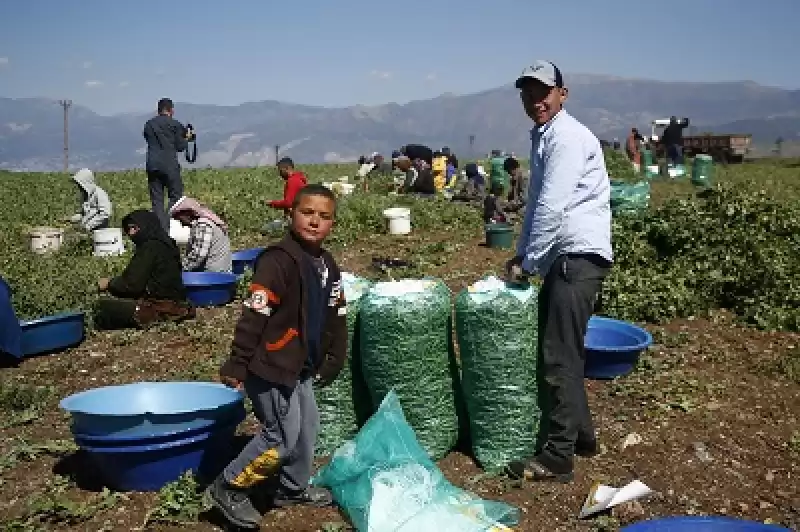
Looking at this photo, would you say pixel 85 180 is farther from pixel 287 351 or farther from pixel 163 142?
pixel 287 351

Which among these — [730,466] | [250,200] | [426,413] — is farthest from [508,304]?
[250,200]

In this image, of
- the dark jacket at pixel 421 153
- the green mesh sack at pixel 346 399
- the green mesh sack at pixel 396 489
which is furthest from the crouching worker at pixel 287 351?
the dark jacket at pixel 421 153

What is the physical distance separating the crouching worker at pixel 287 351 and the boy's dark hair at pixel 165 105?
7655mm

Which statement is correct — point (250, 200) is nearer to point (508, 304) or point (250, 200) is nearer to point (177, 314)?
point (177, 314)

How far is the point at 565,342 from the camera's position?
3.78m

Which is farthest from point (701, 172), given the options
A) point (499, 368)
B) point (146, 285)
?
point (499, 368)

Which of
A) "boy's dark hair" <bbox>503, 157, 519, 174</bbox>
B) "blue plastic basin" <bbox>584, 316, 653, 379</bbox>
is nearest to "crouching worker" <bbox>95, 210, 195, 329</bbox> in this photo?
"blue plastic basin" <bbox>584, 316, 653, 379</bbox>

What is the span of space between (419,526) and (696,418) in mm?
2491

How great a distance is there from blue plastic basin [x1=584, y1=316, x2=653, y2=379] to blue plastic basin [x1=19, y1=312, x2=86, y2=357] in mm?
4554

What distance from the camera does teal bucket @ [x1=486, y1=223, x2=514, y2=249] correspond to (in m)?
10.9

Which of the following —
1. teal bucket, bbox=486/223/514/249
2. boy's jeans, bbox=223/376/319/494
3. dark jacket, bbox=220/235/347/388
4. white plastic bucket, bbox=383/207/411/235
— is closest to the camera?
dark jacket, bbox=220/235/347/388

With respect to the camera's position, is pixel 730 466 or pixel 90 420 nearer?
pixel 90 420

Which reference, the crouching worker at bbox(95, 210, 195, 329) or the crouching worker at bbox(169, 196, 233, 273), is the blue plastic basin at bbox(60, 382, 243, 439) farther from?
the crouching worker at bbox(169, 196, 233, 273)

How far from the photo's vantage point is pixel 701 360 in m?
5.90
